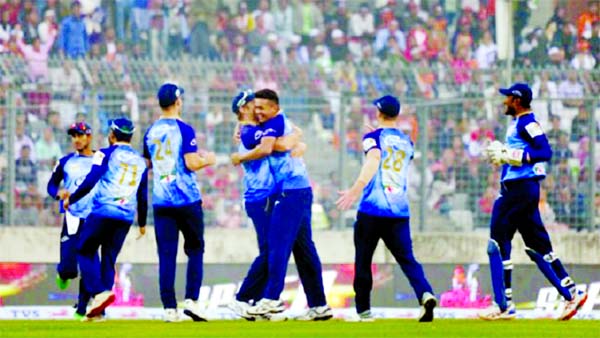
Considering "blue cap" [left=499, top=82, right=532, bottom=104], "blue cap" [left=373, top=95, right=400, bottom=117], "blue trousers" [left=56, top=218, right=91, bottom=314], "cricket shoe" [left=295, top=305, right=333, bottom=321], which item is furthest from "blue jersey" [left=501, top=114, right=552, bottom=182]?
"blue trousers" [left=56, top=218, right=91, bottom=314]

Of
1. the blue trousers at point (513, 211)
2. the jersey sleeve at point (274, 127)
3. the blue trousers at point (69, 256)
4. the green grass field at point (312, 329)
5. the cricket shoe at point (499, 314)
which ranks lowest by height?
the cricket shoe at point (499, 314)

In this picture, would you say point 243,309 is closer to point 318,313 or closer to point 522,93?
point 318,313

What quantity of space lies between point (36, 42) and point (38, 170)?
561 cm

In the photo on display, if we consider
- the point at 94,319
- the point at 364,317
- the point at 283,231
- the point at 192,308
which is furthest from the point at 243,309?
the point at 94,319

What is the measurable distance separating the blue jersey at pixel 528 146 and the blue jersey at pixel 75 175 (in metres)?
4.13

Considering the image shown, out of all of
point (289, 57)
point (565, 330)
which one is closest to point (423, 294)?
point (565, 330)

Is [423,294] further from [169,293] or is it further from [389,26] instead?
[389,26]

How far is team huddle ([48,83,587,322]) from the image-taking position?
15141 millimetres

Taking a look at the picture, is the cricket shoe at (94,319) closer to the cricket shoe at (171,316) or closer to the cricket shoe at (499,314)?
the cricket shoe at (171,316)

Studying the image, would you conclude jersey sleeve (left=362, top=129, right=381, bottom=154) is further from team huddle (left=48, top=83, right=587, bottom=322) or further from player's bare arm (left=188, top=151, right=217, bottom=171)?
player's bare arm (left=188, top=151, right=217, bottom=171)

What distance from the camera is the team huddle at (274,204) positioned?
49.7ft

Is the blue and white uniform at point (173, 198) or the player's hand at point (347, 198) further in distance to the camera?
the blue and white uniform at point (173, 198)

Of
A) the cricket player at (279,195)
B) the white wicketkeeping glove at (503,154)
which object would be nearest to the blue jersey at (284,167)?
the cricket player at (279,195)

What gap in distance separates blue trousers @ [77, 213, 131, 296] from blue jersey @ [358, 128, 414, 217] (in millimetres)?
2415
